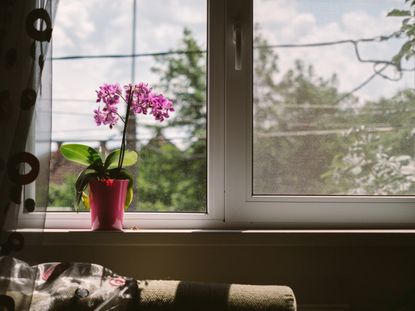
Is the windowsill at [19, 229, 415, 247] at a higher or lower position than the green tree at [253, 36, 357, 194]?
lower

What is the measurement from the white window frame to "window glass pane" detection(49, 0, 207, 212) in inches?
1.9

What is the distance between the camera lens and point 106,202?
67.7 inches

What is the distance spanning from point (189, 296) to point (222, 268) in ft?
1.30

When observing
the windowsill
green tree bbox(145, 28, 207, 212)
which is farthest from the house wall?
green tree bbox(145, 28, 207, 212)

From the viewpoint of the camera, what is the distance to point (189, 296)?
1.36 meters

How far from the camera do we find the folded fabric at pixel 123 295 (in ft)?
4.39

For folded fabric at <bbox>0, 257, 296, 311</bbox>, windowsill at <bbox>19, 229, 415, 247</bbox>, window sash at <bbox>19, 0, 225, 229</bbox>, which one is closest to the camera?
folded fabric at <bbox>0, 257, 296, 311</bbox>

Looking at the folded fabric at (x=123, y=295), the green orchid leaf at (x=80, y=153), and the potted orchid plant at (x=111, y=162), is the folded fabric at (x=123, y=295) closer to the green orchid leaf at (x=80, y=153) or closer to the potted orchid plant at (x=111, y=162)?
the potted orchid plant at (x=111, y=162)

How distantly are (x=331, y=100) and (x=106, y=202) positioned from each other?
2.88ft

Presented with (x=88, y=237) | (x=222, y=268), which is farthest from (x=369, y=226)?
(x=88, y=237)

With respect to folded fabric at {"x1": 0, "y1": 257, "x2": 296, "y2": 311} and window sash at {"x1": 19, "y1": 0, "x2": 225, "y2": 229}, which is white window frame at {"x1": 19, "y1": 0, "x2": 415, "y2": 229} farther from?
folded fabric at {"x1": 0, "y1": 257, "x2": 296, "y2": 311}

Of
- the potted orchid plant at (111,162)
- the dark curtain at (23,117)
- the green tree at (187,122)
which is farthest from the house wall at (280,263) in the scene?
the dark curtain at (23,117)

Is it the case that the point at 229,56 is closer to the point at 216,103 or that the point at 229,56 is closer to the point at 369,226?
the point at 216,103

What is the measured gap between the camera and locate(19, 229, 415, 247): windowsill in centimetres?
170
